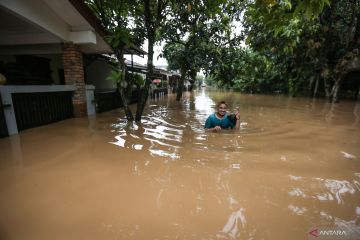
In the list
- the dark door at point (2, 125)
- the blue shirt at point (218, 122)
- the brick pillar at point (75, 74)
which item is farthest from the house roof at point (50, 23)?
the blue shirt at point (218, 122)

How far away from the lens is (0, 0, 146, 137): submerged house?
207 inches

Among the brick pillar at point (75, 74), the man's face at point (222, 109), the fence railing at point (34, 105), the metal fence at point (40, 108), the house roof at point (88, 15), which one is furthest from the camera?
the brick pillar at point (75, 74)

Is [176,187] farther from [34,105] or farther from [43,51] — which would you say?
[43,51]

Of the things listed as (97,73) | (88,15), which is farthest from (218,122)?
(97,73)

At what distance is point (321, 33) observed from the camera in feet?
48.5

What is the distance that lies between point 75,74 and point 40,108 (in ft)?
5.83

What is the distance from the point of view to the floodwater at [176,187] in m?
2.11

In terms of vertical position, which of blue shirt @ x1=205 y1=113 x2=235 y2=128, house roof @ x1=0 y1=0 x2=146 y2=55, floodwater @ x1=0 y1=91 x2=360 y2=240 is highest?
house roof @ x1=0 y1=0 x2=146 y2=55

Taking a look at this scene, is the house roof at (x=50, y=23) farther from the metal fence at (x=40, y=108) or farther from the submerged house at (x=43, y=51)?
the metal fence at (x=40, y=108)

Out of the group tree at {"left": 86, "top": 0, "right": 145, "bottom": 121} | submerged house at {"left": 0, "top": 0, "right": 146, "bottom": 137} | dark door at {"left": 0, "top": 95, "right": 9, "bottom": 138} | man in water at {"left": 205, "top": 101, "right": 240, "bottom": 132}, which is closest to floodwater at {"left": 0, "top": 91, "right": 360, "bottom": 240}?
dark door at {"left": 0, "top": 95, "right": 9, "bottom": 138}

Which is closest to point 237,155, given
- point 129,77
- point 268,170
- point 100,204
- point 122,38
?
point 268,170

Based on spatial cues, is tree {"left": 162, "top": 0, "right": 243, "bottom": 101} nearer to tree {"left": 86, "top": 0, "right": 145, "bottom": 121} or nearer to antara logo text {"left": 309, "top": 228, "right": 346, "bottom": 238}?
tree {"left": 86, "top": 0, "right": 145, "bottom": 121}

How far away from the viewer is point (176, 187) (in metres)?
2.88

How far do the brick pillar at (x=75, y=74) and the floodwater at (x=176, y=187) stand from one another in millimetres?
2749
